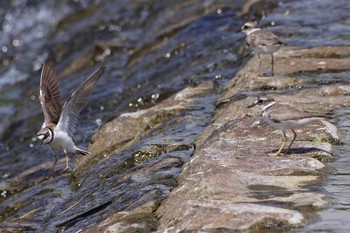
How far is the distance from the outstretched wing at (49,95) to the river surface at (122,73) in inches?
37.4

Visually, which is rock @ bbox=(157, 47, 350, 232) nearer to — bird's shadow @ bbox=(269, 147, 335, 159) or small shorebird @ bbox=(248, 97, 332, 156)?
bird's shadow @ bbox=(269, 147, 335, 159)

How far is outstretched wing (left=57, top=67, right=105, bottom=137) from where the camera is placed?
36.9ft

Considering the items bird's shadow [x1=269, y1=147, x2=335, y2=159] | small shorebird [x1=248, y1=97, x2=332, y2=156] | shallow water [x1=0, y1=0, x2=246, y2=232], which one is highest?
small shorebird [x1=248, y1=97, x2=332, y2=156]

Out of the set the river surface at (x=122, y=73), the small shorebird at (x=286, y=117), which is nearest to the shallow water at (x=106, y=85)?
the river surface at (x=122, y=73)

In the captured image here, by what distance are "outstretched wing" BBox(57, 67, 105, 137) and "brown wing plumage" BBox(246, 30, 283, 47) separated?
2430 mm

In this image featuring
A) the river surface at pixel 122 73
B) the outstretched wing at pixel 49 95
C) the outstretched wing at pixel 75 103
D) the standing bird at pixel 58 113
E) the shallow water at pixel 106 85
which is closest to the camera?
the river surface at pixel 122 73

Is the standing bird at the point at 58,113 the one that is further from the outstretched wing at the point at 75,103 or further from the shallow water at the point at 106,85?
the shallow water at the point at 106,85

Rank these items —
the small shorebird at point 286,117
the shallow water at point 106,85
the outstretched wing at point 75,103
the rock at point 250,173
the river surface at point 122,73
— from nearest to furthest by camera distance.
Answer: the rock at point 250,173 < the small shorebird at point 286,117 < the river surface at point 122,73 < the shallow water at point 106,85 < the outstretched wing at point 75,103

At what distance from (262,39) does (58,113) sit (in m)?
3.42

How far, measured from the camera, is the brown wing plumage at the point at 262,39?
11.8 metres

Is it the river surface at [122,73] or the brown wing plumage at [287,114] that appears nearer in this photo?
the brown wing plumage at [287,114]

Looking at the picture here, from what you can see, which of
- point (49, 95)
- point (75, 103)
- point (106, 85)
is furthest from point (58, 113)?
point (106, 85)

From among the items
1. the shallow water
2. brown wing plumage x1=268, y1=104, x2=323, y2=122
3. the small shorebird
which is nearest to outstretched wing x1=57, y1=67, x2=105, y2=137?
the shallow water

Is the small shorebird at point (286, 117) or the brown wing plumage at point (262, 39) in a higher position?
the brown wing plumage at point (262, 39)
